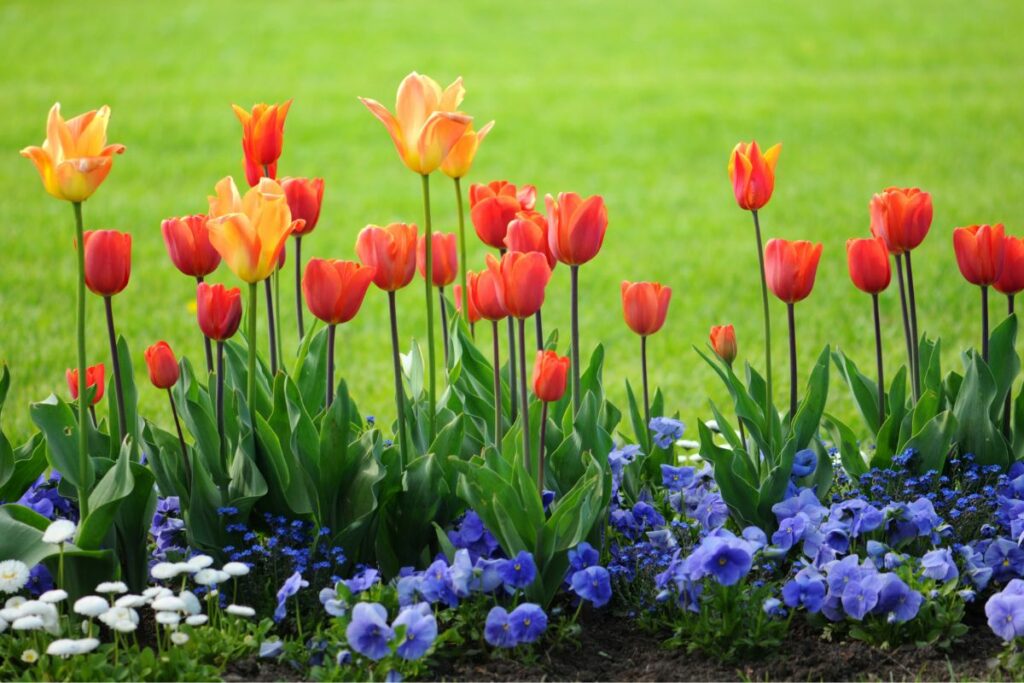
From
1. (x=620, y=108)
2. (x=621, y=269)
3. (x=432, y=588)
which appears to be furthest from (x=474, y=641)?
(x=620, y=108)

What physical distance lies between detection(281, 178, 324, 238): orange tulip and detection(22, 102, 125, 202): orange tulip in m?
0.51

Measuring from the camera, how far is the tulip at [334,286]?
8.09 feet

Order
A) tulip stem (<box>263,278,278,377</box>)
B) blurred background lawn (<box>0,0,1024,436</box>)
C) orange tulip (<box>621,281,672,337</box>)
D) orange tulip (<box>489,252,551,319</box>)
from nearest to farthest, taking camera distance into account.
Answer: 1. orange tulip (<box>489,252,551,319</box>)
2. orange tulip (<box>621,281,672,337</box>)
3. tulip stem (<box>263,278,278,377</box>)
4. blurred background lawn (<box>0,0,1024,436</box>)

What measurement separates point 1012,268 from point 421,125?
141 cm

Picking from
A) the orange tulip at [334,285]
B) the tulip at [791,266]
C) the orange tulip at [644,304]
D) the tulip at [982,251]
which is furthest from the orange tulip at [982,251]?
the orange tulip at [334,285]

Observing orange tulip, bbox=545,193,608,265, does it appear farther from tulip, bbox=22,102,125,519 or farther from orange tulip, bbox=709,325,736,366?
tulip, bbox=22,102,125,519

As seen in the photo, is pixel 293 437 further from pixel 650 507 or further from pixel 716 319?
pixel 716 319

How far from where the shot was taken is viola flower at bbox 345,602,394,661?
231 cm

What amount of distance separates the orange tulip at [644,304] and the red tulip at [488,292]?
0.34 metres

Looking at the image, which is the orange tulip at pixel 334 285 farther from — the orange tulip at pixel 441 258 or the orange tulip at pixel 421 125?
the orange tulip at pixel 441 258

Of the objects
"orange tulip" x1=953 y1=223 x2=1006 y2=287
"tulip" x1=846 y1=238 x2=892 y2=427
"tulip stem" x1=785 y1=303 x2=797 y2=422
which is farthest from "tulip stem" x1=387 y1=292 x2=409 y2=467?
"orange tulip" x1=953 y1=223 x2=1006 y2=287

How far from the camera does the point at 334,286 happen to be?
2482 millimetres

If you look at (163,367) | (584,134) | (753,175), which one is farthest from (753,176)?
(584,134)

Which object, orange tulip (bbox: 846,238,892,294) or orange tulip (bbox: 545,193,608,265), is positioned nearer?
orange tulip (bbox: 545,193,608,265)
